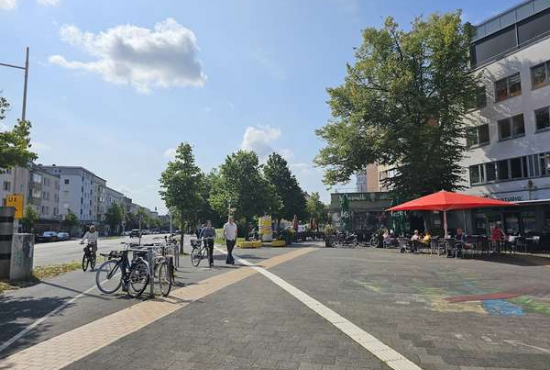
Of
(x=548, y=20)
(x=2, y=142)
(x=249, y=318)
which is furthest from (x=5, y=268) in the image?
(x=548, y=20)

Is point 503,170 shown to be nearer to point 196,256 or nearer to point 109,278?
point 196,256

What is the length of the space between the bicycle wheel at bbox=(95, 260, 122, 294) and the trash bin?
171 inches

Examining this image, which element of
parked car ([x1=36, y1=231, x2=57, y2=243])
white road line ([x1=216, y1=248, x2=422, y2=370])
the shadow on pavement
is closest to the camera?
white road line ([x1=216, y1=248, x2=422, y2=370])

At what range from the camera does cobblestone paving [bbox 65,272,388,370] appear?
455cm

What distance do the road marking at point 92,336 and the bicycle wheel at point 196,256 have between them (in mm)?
6240

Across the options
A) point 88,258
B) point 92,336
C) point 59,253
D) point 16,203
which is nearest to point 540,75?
point 88,258

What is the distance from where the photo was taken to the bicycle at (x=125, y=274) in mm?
8695

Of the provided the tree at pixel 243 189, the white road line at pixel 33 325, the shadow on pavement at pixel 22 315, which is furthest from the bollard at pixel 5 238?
the tree at pixel 243 189

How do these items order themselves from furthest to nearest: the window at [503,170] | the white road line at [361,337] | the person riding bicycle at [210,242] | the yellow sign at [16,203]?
the window at [503,170]
the person riding bicycle at [210,242]
the yellow sign at [16,203]
the white road line at [361,337]

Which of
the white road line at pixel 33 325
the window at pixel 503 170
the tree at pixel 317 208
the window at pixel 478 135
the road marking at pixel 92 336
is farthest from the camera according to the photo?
the tree at pixel 317 208

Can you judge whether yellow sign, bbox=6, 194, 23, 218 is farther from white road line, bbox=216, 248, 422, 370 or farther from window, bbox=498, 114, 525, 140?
window, bbox=498, 114, 525, 140

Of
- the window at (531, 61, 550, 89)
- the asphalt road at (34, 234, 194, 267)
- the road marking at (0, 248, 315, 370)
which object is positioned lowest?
the asphalt road at (34, 234, 194, 267)

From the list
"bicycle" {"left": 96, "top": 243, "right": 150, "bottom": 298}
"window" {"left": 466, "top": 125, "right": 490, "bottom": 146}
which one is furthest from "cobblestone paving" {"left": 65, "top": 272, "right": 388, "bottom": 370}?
"window" {"left": 466, "top": 125, "right": 490, "bottom": 146}

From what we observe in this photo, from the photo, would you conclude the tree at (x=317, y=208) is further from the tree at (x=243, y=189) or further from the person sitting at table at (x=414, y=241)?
the person sitting at table at (x=414, y=241)
